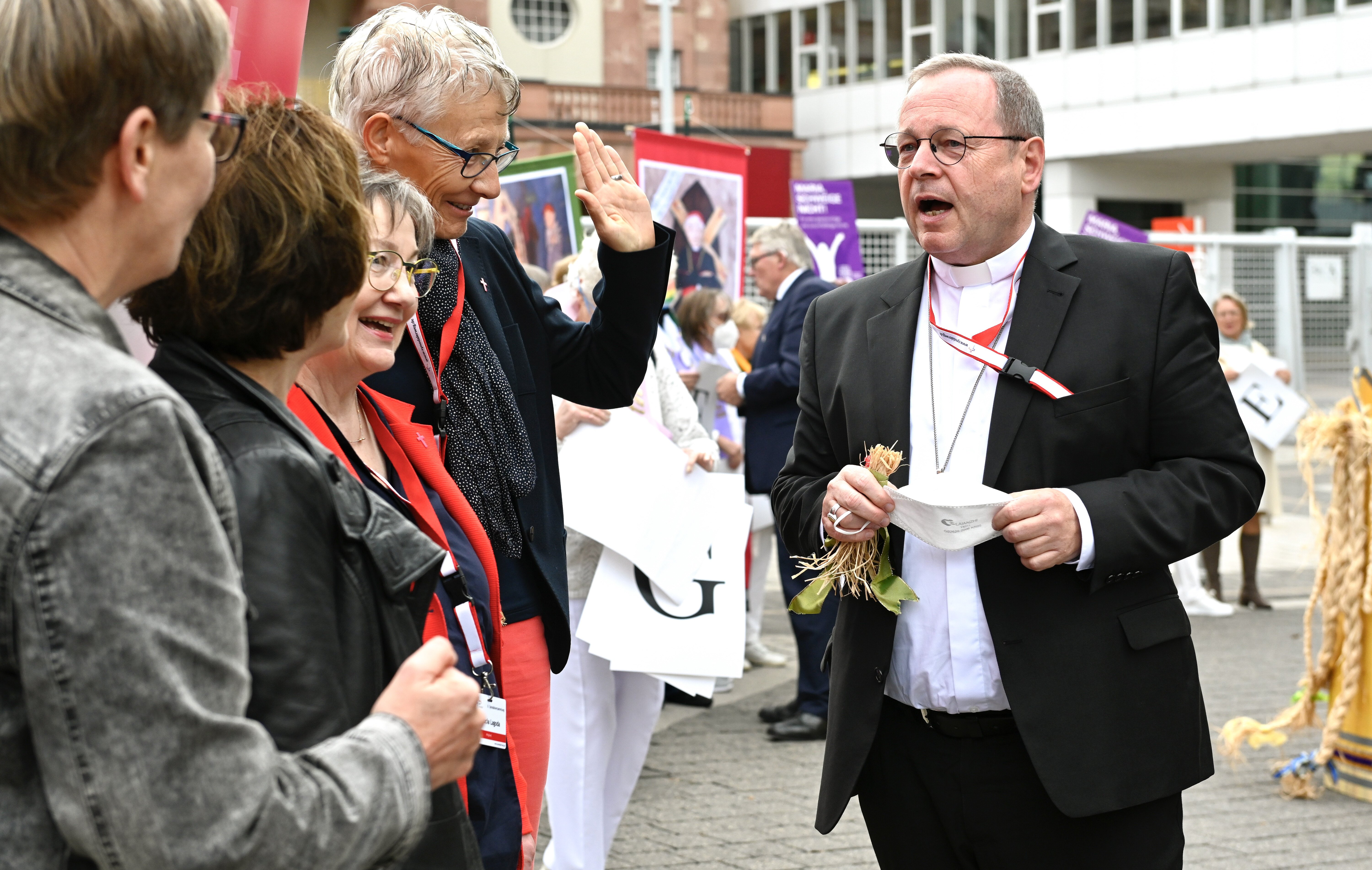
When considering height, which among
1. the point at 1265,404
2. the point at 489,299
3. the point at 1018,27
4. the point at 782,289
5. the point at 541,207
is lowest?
the point at 1265,404

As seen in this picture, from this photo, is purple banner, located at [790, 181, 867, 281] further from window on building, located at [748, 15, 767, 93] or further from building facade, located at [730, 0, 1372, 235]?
window on building, located at [748, 15, 767, 93]

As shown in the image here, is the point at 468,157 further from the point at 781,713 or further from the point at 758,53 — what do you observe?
the point at 758,53

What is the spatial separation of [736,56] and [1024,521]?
126 ft

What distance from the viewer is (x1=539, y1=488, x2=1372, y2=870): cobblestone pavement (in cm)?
472

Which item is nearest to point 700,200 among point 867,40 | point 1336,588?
point 1336,588

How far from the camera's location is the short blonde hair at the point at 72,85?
3.87ft

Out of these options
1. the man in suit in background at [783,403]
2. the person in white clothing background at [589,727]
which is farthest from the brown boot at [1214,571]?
the person in white clothing background at [589,727]

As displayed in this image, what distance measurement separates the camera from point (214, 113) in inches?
52.4

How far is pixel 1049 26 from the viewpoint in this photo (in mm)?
31984

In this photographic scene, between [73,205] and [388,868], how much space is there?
0.75m

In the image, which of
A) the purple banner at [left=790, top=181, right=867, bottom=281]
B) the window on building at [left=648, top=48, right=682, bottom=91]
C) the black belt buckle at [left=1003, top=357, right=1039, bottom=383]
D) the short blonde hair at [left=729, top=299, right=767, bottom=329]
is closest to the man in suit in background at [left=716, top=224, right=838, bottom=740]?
the short blonde hair at [left=729, top=299, right=767, bottom=329]

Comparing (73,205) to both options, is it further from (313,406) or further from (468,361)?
(468,361)

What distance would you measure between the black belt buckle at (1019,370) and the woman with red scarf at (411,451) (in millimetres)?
1057

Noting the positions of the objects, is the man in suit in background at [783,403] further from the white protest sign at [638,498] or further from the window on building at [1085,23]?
the window on building at [1085,23]
